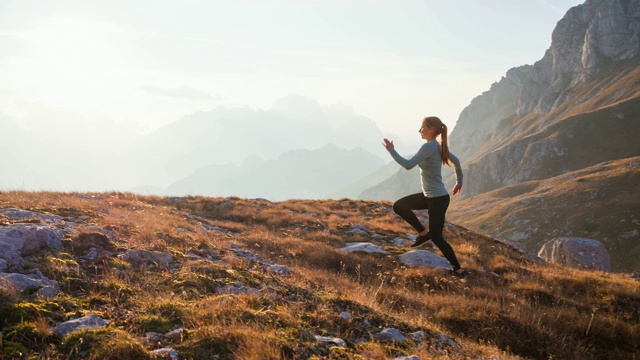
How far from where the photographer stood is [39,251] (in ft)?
22.1

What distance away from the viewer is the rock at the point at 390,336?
5189 millimetres

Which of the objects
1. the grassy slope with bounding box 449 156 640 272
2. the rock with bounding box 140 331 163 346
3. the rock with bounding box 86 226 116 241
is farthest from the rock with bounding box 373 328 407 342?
the grassy slope with bounding box 449 156 640 272

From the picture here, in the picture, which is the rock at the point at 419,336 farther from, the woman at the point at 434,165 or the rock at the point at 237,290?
the woman at the point at 434,165

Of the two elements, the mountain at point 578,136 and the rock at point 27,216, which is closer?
the rock at point 27,216

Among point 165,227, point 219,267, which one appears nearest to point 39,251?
point 219,267

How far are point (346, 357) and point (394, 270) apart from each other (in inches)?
244

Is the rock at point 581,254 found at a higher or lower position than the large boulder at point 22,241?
lower

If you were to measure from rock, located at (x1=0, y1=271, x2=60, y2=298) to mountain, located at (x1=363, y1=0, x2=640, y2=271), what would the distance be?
65.7 metres

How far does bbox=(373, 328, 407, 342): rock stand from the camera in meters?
5.19

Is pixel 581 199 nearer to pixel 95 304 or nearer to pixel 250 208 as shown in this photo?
pixel 250 208

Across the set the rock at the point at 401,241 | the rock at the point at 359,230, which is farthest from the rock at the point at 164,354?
the rock at the point at 359,230

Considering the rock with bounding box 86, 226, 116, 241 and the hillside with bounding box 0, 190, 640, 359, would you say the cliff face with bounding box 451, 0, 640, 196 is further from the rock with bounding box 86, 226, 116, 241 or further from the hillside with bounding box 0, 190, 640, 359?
the rock with bounding box 86, 226, 116, 241

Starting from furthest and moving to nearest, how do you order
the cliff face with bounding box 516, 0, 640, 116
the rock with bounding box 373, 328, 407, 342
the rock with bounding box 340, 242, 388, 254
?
the cliff face with bounding box 516, 0, 640, 116 < the rock with bounding box 340, 242, 388, 254 < the rock with bounding box 373, 328, 407, 342

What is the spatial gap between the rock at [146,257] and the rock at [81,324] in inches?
97.3
